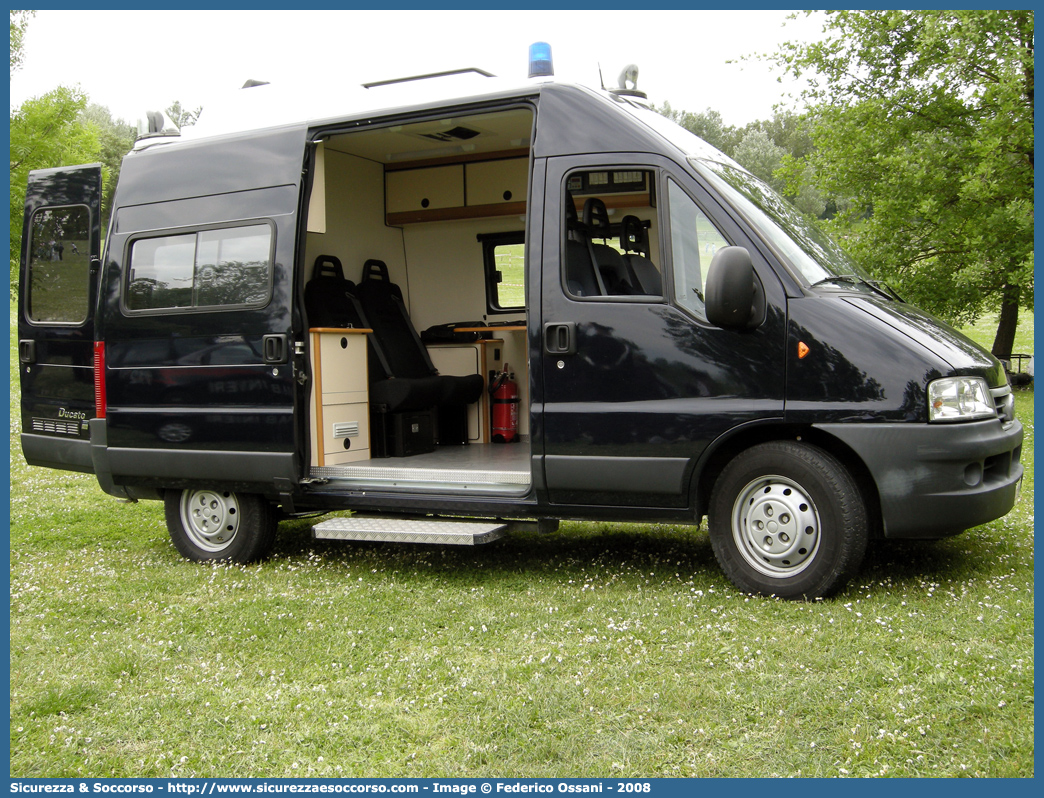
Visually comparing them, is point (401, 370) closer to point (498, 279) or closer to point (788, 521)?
point (498, 279)

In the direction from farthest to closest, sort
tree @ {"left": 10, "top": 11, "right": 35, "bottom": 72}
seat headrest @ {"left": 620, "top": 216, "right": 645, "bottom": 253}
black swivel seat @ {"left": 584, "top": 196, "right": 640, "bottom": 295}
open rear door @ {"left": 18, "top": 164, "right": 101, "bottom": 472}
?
tree @ {"left": 10, "top": 11, "right": 35, "bottom": 72}, open rear door @ {"left": 18, "top": 164, "right": 101, "bottom": 472}, seat headrest @ {"left": 620, "top": 216, "right": 645, "bottom": 253}, black swivel seat @ {"left": 584, "top": 196, "right": 640, "bottom": 295}

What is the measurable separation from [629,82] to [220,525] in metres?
4.33

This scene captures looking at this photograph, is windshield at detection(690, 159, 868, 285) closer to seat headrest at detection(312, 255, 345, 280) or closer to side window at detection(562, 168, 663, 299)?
side window at detection(562, 168, 663, 299)

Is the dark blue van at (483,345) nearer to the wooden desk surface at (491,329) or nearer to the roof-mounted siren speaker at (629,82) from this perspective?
the wooden desk surface at (491,329)

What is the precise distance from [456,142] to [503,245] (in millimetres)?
1283

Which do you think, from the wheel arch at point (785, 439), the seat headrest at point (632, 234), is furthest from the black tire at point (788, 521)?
the seat headrest at point (632, 234)

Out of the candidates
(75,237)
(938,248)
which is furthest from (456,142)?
(938,248)

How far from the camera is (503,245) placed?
9594 mm

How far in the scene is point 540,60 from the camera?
6.22 meters

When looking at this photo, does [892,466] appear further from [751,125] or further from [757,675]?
[751,125]

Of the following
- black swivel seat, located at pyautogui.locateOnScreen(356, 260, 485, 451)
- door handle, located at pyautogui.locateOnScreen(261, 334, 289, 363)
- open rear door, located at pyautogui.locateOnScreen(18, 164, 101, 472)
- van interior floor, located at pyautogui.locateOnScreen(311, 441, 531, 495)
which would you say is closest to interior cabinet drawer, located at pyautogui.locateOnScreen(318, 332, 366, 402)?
black swivel seat, located at pyautogui.locateOnScreen(356, 260, 485, 451)

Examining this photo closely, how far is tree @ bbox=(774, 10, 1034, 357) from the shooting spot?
19109 mm

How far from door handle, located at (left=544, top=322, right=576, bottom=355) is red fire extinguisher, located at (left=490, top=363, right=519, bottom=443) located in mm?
3313

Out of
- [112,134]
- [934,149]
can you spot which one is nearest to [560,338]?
[934,149]
